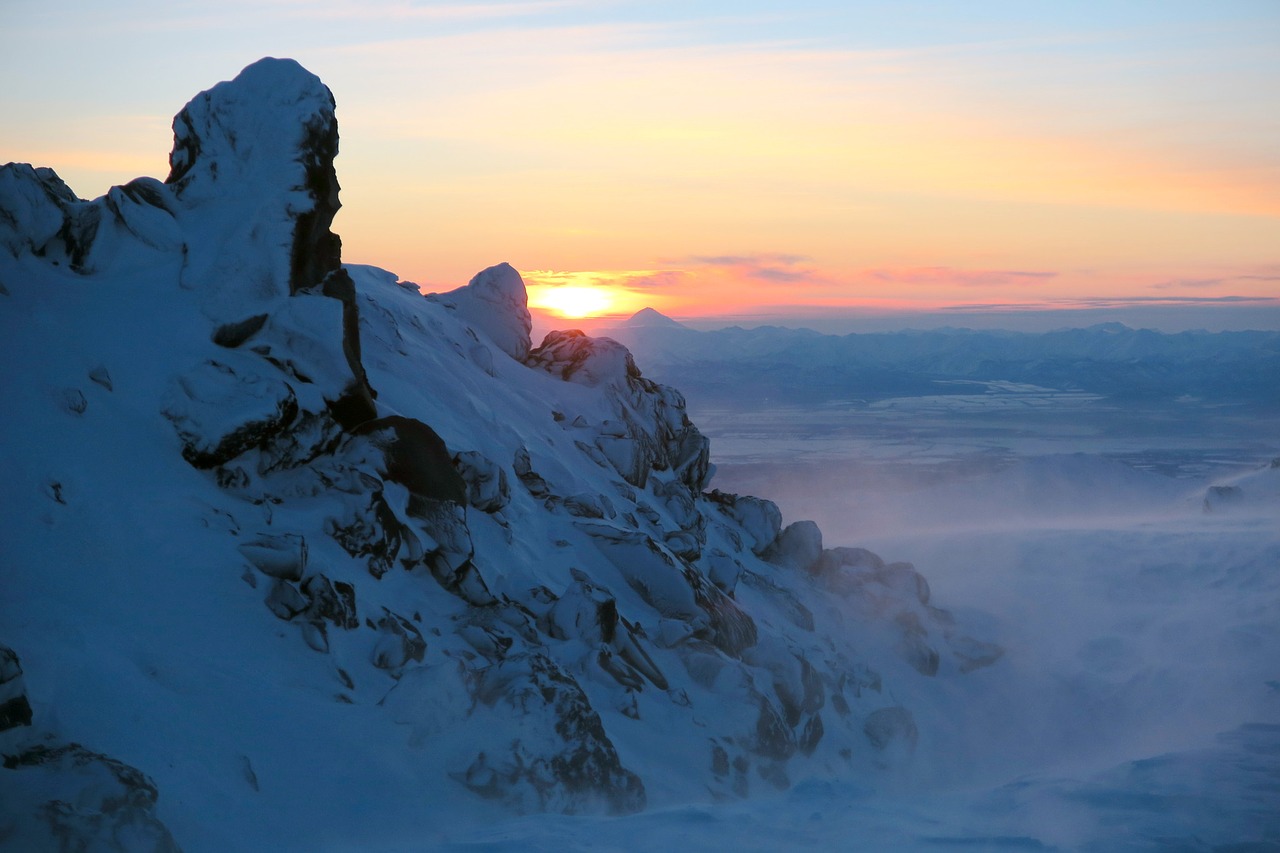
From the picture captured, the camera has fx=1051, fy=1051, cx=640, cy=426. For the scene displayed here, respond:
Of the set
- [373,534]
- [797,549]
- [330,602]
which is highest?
[373,534]

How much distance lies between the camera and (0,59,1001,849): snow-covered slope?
7340mm

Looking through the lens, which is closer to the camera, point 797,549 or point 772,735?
point 772,735

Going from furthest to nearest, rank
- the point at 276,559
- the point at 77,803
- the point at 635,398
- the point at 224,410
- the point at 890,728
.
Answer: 1. the point at 635,398
2. the point at 890,728
3. the point at 224,410
4. the point at 276,559
5. the point at 77,803

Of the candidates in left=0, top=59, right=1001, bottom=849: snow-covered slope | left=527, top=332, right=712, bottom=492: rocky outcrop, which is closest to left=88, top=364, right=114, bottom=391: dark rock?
left=0, top=59, right=1001, bottom=849: snow-covered slope

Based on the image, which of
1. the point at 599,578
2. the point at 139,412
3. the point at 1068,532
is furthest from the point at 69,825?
the point at 1068,532

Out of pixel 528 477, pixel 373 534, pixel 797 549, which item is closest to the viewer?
pixel 373 534

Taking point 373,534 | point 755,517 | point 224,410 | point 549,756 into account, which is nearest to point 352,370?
point 224,410

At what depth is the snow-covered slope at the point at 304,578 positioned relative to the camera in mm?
7340

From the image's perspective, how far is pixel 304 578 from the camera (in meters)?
9.37

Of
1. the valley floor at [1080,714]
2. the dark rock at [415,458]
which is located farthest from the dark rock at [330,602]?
the valley floor at [1080,714]

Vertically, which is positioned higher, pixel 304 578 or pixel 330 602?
pixel 304 578

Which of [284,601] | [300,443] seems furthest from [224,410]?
[284,601]

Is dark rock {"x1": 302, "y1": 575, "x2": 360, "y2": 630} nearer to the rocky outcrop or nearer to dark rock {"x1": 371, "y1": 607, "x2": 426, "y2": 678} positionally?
dark rock {"x1": 371, "y1": 607, "x2": 426, "y2": 678}

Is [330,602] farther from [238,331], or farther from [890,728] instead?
[890,728]
